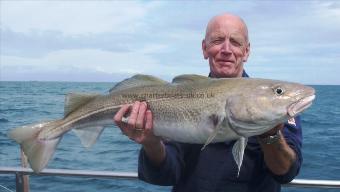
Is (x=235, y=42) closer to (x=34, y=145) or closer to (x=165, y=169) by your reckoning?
(x=165, y=169)

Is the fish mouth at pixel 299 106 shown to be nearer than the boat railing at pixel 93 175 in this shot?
Yes

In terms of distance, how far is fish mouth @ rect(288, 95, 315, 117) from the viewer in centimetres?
346

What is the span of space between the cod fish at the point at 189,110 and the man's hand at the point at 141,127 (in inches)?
2.6

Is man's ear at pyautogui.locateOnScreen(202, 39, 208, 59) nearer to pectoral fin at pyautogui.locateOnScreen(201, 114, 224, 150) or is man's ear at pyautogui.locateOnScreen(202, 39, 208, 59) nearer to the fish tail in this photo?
pectoral fin at pyautogui.locateOnScreen(201, 114, 224, 150)

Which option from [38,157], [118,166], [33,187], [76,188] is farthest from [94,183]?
[38,157]


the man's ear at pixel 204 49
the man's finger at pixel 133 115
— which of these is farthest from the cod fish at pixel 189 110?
the man's ear at pixel 204 49

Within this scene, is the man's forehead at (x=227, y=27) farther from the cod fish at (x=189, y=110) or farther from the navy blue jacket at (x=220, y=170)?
the navy blue jacket at (x=220, y=170)

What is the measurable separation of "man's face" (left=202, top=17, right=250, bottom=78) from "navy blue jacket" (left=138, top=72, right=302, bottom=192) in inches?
28.0

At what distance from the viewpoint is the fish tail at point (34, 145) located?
13.8 feet

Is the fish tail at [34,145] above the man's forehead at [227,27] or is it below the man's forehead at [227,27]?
below

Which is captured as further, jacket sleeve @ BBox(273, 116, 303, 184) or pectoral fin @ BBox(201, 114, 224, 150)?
jacket sleeve @ BBox(273, 116, 303, 184)

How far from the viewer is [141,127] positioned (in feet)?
12.8

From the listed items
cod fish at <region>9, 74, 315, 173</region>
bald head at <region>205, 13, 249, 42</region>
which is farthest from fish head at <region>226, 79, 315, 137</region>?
bald head at <region>205, 13, 249, 42</region>

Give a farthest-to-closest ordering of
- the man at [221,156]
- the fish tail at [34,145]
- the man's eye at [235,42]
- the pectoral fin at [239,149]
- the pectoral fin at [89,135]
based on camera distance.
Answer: the man's eye at [235,42] → the pectoral fin at [89,135] → the fish tail at [34,145] → the man at [221,156] → the pectoral fin at [239,149]
